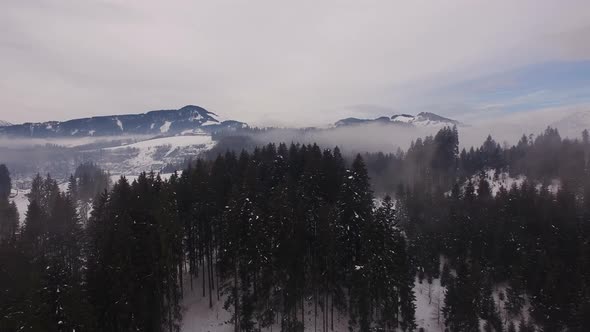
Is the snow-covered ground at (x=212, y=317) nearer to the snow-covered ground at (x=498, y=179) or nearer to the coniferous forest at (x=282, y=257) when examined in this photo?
the coniferous forest at (x=282, y=257)

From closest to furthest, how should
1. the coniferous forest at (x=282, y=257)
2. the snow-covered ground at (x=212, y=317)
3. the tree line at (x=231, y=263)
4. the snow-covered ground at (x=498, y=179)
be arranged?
the tree line at (x=231, y=263), the coniferous forest at (x=282, y=257), the snow-covered ground at (x=212, y=317), the snow-covered ground at (x=498, y=179)

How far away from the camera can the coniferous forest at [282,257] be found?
32969mm

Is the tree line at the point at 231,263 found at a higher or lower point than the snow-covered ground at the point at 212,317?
higher

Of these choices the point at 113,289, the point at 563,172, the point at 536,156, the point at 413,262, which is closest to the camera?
the point at 113,289

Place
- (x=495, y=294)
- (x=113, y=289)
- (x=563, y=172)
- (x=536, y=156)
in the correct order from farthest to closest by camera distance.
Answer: (x=536, y=156) → (x=563, y=172) → (x=495, y=294) → (x=113, y=289)

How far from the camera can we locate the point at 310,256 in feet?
149

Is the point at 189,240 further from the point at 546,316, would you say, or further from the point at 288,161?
the point at 546,316

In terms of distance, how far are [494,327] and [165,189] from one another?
51.2 metres

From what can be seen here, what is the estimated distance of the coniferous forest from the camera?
32969 mm

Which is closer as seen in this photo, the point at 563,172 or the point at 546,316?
the point at 546,316

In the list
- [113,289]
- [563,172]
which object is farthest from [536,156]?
[113,289]

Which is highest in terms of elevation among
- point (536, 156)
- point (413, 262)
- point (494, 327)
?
point (536, 156)

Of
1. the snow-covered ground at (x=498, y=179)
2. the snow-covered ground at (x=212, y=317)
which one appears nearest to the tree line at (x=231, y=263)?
the snow-covered ground at (x=212, y=317)

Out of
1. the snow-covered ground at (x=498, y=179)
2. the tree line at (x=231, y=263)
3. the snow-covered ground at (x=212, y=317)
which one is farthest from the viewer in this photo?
the snow-covered ground at (x=498, y=179)
